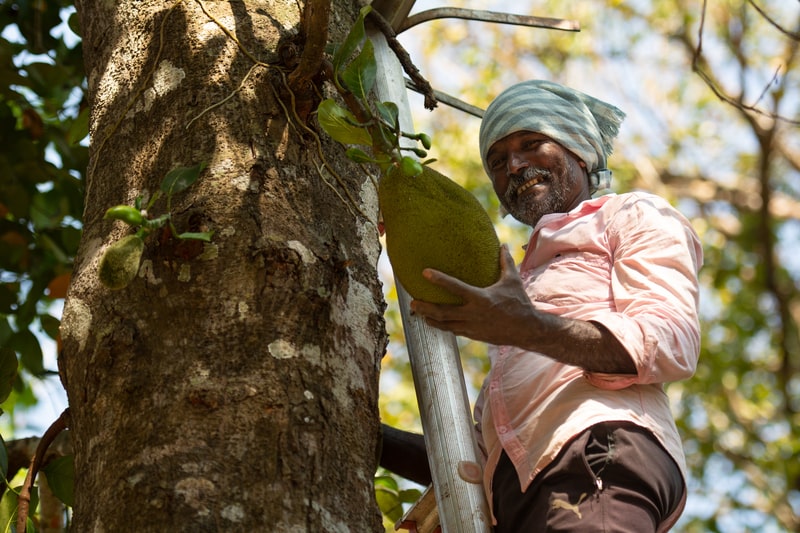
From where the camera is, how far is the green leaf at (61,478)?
1.56 metres

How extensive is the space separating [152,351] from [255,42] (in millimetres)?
558

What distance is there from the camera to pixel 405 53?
1.80 meters

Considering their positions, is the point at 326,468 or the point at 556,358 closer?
the point at 326,468

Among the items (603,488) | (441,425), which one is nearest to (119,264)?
(441,425)

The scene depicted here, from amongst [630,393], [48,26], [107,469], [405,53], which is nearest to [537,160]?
[405,53]

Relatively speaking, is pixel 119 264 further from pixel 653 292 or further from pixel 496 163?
pixel 496 163

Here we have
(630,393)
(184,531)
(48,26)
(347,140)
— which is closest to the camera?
(184,531)

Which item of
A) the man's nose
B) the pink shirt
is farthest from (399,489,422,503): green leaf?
the man's nose

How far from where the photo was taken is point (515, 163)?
2.02 m

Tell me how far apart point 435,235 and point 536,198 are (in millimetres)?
733

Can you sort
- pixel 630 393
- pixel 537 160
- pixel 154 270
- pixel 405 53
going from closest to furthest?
1. pixel 154 270
2. pixel 630 393
3. pixel 405 53
4. pixel 537 160

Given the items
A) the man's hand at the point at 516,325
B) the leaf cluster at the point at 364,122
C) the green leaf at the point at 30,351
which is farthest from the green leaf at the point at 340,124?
the green leaf at the point at 30,351

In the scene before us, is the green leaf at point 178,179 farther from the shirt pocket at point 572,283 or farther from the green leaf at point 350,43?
the shirt pocket at point 572,283

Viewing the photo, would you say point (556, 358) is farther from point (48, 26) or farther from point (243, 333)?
point (48, 26)
